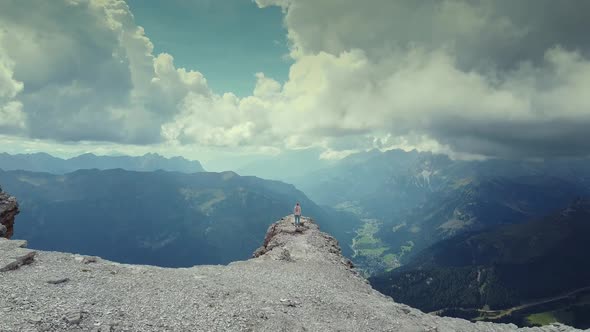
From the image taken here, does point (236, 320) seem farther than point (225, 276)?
No

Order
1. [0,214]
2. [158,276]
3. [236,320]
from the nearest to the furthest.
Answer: [236,320], [158,276], [0,214]

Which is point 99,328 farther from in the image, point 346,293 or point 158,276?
point 346,293

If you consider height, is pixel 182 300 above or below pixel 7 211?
below

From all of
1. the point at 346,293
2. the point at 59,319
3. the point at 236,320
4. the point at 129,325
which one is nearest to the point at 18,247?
the point at 59,319

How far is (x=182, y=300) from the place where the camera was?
2342 cm

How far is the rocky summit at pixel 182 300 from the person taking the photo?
1930 centimetres

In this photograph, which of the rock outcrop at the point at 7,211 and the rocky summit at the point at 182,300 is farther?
the rock outcrop at the point at 7,211

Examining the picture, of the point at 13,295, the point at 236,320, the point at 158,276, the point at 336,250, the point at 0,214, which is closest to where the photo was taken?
the point at 13,295

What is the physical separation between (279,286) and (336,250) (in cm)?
2220

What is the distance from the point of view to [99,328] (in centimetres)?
1820

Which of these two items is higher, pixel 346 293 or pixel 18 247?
pixel 18 247

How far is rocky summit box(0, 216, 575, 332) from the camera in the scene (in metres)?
19.3

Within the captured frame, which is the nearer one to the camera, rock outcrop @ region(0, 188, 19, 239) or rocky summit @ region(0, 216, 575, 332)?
rocky summit @ region(0, 216, 575, 332)

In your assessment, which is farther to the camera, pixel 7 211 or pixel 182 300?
pixel 7 211
